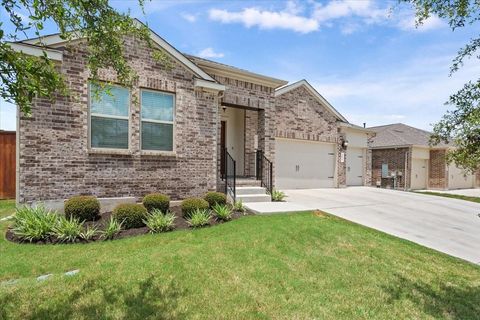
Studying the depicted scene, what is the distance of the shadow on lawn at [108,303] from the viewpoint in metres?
3.29

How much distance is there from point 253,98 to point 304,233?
19.8 ft

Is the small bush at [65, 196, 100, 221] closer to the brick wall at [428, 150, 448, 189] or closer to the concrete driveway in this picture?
the concrete driveway

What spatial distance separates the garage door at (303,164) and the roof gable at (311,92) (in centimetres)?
170

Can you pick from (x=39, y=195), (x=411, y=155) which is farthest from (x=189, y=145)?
(x=411, y=155)

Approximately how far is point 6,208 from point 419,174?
22477 millimetres

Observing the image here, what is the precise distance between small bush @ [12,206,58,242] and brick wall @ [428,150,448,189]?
2238 centimetres

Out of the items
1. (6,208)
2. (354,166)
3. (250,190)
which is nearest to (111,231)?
(250,190)

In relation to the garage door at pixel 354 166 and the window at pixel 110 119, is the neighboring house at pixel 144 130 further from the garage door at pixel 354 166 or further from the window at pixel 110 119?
the garage door at pixel 354 166

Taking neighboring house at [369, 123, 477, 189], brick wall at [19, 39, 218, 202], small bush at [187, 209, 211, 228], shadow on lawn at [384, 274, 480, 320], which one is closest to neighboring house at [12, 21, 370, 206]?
brick wall at [19, 39, 218, 202]

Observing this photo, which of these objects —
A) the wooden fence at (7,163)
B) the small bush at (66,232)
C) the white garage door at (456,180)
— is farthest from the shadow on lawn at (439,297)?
the white garage door at (456,180)

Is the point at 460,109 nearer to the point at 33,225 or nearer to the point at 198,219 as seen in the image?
the point at 198,219

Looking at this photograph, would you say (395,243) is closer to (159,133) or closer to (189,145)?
(189,145)

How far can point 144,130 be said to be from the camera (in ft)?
27.6

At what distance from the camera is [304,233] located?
21.0 ft
